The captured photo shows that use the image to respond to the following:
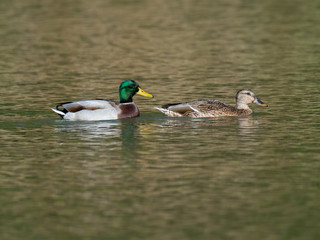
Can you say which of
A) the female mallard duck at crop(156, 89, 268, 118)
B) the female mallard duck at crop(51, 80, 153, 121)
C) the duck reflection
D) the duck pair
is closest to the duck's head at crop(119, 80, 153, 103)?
the duck pair

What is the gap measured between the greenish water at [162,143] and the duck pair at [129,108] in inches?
12.9

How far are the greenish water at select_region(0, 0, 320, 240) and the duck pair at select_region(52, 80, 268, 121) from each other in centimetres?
33

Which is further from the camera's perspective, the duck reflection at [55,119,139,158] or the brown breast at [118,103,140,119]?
the brown breast at [118,103,140,119]

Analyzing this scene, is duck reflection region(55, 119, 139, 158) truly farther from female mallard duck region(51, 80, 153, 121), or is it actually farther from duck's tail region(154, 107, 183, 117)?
duck's tail region(154, 107, 183, 117)

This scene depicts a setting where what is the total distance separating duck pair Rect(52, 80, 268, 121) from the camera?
2083 centimetres

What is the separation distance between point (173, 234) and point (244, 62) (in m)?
20.5

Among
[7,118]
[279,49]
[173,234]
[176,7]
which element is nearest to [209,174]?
[173,234]

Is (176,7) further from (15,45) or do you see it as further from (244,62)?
(244,62)

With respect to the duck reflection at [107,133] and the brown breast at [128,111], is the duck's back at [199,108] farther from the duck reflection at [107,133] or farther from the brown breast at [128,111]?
the duck reflection at [107,133]

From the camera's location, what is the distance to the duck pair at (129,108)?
20828 millimetres

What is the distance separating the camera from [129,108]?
2130 cm

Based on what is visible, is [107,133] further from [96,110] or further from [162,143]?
[162,143]

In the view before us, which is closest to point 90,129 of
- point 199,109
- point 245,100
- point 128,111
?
point 128,111

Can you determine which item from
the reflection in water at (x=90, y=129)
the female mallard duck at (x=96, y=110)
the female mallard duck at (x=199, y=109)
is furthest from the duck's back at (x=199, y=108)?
the reflection in water at (x=90, y=129)
